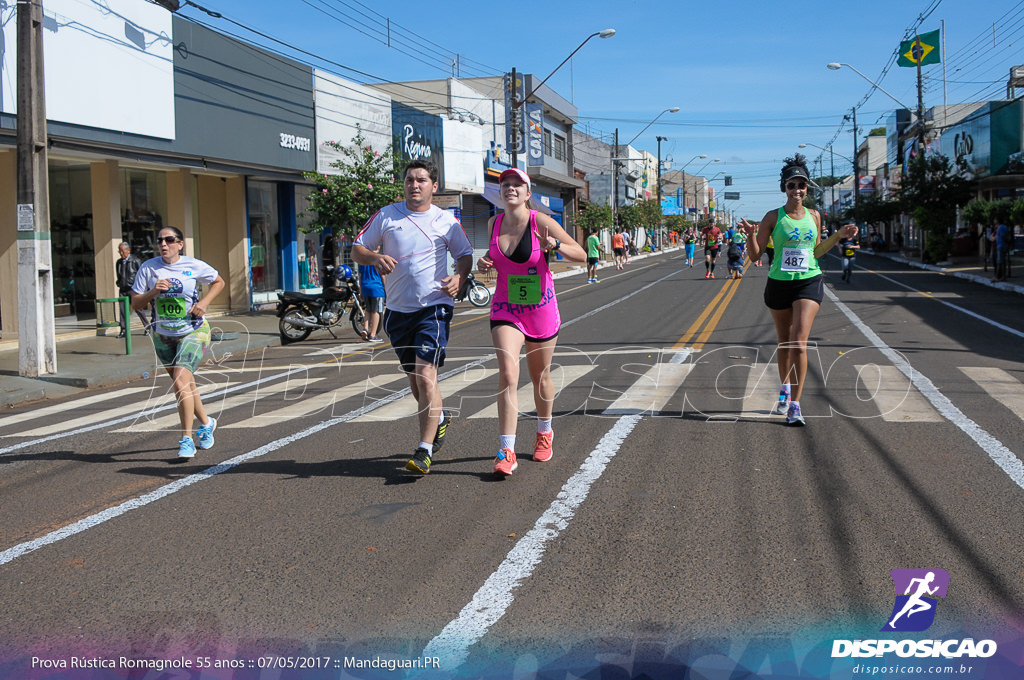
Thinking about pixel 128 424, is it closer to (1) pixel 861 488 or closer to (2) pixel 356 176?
(1) pixel 861 488

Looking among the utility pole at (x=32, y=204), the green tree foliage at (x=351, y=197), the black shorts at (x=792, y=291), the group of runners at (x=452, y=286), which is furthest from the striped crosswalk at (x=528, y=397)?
the green tree foliage at (x=351, y=197)

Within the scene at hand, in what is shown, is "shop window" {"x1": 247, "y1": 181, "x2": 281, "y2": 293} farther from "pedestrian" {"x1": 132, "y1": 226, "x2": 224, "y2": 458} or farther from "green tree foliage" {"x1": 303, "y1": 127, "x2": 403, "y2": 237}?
"pedestrian" {"x1": 132, "y1": 226, "x2": 224, "y2": 458}

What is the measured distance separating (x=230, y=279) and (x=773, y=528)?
65.8 feet

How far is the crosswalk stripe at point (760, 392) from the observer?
26.8 ft

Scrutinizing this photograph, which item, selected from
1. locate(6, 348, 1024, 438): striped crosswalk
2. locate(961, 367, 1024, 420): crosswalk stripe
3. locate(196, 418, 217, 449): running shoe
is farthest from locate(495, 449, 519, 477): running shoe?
locate(961, 367, 1024, 420): crosswalk stripe

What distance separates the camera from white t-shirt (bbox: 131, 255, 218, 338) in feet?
22.7

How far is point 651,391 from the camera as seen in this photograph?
370 inches

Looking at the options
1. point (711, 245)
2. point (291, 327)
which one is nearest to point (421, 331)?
point (291, 327)

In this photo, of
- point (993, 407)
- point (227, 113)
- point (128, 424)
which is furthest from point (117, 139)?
point (993, 407)

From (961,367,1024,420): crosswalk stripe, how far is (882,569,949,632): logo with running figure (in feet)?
13.6

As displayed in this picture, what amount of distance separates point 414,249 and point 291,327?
11.2 m

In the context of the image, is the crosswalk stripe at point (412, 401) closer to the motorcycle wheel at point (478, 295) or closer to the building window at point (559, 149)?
the motorcycle wheel at point (478, 295)

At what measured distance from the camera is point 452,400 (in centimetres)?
925

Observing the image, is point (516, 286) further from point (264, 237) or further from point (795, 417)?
point (264, 237)
